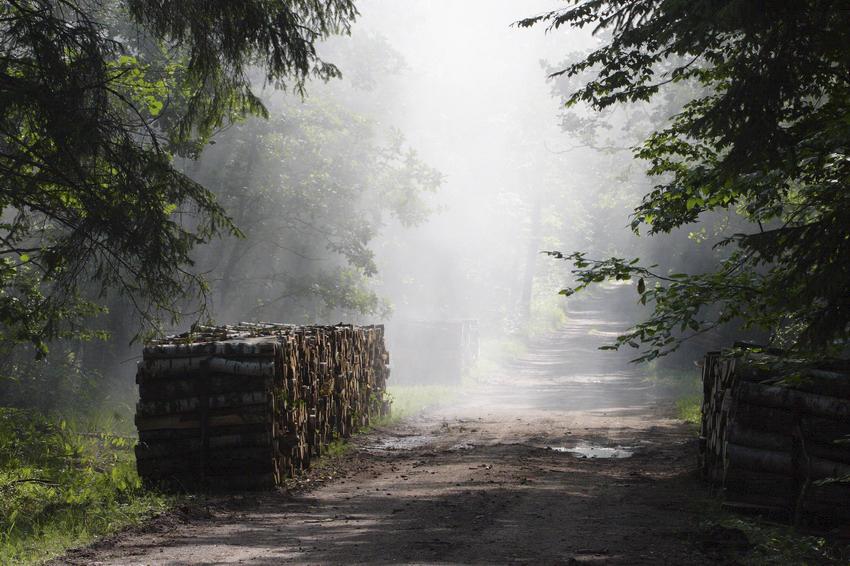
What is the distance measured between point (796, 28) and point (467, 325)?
31.9m

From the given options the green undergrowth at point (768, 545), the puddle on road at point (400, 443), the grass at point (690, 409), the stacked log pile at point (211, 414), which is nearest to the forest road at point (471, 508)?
the puddle on road at point (400, 443)

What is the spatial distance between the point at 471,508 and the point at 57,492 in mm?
4620

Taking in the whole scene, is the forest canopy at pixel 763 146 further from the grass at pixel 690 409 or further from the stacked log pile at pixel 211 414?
the grass at pixel 690 409

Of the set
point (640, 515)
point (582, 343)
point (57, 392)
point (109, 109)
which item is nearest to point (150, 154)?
point (109, 109)

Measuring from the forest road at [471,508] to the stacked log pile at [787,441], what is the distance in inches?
30.1

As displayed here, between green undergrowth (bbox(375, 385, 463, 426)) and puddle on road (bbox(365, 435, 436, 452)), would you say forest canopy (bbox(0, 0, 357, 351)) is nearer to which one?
puddle on road (bbox(365, 435, 436, 452))

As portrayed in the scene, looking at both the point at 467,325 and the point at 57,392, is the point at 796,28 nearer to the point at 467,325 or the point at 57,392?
the point at 57,392

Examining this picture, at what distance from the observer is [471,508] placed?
963 cm

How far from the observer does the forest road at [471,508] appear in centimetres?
751

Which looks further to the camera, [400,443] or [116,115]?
[400,443]

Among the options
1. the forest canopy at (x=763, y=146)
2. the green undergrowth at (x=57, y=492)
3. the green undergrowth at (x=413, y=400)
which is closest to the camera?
the forest canopy at (x=763, y=146)

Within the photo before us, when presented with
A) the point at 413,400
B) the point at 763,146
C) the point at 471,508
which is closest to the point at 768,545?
the point at 471,508

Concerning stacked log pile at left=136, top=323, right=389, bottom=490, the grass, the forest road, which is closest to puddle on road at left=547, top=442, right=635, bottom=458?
the forest road

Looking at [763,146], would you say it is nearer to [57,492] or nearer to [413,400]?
[57,492]
